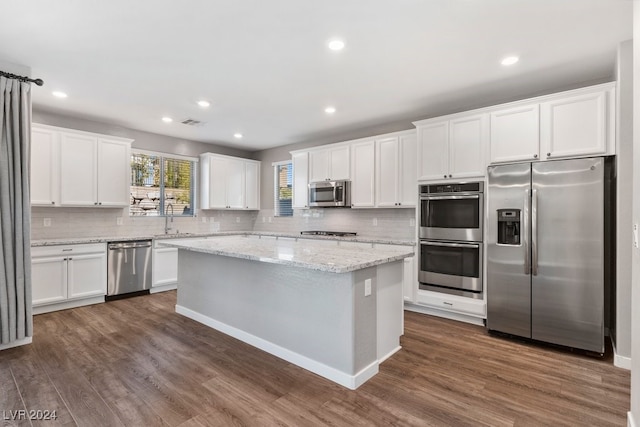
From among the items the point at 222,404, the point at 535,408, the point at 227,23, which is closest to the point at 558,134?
the point at 535,408

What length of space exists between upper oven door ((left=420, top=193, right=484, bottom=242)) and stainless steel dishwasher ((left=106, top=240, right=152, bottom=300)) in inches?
165

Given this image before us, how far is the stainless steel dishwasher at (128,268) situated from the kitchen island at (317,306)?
6.43ft

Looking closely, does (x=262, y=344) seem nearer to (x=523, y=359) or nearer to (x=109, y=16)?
(x=523, y=359)

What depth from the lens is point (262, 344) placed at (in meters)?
3.07

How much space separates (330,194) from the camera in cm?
539

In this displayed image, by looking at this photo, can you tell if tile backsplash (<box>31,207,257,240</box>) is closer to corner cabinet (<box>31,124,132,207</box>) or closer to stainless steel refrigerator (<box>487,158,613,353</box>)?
corner cabinet (<box>31,124,132,207</box>)

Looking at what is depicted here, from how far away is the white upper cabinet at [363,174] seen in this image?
4938mm

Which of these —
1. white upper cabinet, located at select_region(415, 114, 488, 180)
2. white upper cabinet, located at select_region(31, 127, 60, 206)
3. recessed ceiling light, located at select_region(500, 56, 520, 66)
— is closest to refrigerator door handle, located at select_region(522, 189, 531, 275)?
white upper cabinet, located at select_region(415, 114, 488, 180)

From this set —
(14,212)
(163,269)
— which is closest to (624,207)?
(14,212)

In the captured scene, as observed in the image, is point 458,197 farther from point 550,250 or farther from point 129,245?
point 129,245

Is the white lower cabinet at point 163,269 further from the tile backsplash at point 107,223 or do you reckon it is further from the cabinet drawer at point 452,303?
the cabinet drawer at point 452,303

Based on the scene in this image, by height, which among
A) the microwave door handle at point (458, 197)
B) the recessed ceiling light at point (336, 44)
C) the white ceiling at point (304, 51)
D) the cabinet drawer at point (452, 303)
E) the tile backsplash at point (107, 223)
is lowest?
the cabinet drawer at point (452, 303)

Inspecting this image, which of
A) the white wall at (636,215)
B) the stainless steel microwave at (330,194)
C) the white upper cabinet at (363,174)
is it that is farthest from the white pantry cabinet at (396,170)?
the white wall at (636,215)

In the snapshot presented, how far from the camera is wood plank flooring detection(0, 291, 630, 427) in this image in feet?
6.75
